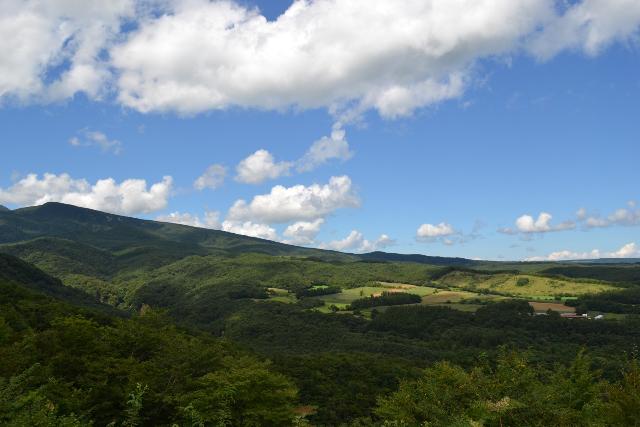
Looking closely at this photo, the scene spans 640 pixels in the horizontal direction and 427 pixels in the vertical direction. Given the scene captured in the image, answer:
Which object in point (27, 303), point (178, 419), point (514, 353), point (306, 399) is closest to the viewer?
point (514, 353)

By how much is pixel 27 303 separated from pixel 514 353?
85586 mm

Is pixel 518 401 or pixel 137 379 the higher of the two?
pixel 518 401

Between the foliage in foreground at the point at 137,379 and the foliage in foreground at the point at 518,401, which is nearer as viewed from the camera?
the foliage in foreground at the point at 518,401

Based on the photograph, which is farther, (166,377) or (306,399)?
(306,399)

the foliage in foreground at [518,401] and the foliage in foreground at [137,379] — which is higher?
the foliage in foreground at [518,401]

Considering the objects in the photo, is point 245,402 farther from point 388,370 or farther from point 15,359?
point 388,370

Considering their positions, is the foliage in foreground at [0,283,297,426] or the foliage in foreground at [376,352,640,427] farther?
the foliage in foreground at [0,283,297,426]

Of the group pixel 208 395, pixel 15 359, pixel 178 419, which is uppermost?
pixel 15 359

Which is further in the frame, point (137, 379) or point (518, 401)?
point (137, 379)

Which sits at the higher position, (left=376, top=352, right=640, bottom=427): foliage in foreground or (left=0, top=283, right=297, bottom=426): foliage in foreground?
(left=376, top=352, right=640, bottom=427): foliage in foreground

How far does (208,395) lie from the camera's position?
3434 centimetres

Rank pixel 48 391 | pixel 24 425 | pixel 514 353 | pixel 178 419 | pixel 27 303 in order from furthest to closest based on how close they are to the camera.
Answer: pixel 27 303, pixel 178 419, pixel 514 353, pixel 48 391, pixel 24 425

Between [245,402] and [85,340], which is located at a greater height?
[85,340]

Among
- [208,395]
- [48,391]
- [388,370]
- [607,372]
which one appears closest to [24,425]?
[48,391]
